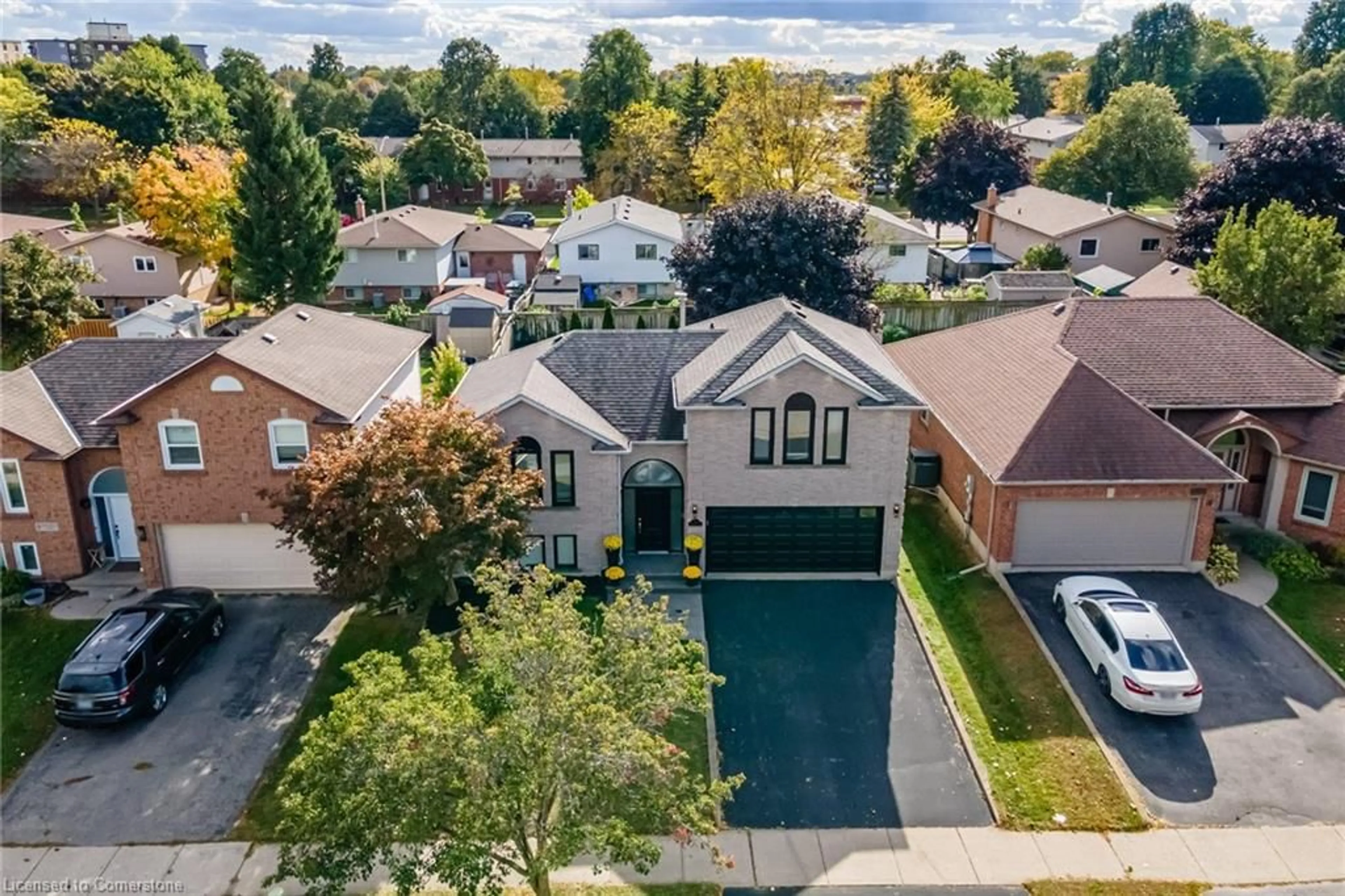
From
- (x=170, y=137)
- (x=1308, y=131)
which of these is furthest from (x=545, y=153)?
(x=1308, y=131)

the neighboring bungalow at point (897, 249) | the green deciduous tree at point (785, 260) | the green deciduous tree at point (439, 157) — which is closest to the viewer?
the green deciduous tree at point (785, 260)

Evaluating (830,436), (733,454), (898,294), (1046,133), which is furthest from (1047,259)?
(1046,133)

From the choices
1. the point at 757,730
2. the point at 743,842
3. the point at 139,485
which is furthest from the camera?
the point at 139,485

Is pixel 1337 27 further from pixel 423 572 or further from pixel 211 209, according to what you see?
pixel 423 572

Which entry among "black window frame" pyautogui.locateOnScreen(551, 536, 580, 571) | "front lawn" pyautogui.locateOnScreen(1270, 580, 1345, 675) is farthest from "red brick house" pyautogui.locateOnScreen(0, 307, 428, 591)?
"front lawn" pyautogui.locateOnScreen(1270, 580, 1345, 675)

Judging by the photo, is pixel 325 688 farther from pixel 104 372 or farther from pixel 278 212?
pixel 278 212

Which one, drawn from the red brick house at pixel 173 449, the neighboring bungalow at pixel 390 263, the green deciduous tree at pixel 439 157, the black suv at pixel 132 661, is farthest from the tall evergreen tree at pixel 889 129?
the black suv at pixel 132 661

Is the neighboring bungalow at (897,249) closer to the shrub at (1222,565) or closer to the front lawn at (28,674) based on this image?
the shrub at (1222,565)
